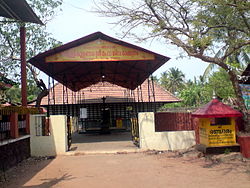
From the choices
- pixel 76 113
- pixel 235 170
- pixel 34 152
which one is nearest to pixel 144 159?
pixel 235 170

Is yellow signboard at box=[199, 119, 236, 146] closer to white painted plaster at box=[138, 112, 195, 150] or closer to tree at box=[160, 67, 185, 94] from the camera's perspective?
white painted plaster at box=[138, 112, 195, 150]

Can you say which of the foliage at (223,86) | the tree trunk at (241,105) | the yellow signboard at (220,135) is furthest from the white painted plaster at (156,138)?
the foliage at (223,86)

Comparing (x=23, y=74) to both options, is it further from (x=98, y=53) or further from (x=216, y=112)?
(x=216, y=112)

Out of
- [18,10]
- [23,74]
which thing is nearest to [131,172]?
[23,74]

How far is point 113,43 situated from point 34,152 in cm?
494

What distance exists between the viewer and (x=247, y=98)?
911 cm

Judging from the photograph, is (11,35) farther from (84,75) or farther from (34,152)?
(34,152)

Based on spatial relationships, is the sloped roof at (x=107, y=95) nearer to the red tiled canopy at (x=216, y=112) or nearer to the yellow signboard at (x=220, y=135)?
the red tiled canopy at (x=216, y=112)

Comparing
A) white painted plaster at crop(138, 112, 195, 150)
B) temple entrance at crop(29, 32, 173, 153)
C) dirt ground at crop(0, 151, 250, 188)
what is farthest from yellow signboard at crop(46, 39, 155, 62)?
dirt ground at crop(0, 151, 250, 188)

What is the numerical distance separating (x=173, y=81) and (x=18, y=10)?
1939 inches

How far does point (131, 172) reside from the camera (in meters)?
6.80

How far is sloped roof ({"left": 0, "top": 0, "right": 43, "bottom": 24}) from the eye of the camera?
27.2 ft

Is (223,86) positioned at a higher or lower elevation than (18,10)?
lower

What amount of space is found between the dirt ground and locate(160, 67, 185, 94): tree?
4784cm
